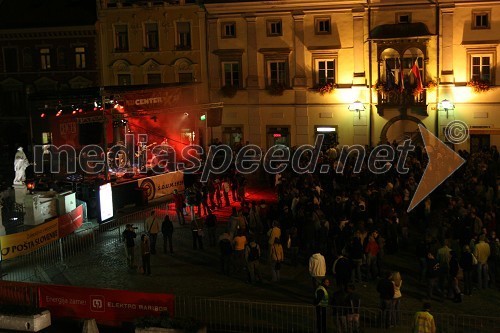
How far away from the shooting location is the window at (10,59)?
147ft

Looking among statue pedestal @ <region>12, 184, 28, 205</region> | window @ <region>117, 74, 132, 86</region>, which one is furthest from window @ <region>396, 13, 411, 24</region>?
statue pedestal @ <region>12, 184, 28, 205</region>

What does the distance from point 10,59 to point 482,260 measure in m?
35.6

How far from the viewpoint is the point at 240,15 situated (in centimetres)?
3878

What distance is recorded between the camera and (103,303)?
15727 millimetres

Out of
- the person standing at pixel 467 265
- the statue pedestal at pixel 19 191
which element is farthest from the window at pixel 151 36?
the person standing at pixel 467 265

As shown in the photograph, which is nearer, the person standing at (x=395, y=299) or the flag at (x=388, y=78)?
the person standing at (x=395, y=299)

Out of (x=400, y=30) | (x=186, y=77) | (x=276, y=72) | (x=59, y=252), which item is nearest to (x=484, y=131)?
(x=400, y=30)

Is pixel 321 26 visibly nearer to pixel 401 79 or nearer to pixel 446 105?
pixel 401 79

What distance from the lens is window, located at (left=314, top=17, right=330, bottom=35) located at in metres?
37.7

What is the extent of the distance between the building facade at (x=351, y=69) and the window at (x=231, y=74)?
57 mm

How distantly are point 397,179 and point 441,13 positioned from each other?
14.0 m

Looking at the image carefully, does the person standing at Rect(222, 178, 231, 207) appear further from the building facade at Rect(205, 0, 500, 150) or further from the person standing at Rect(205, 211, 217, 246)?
the building facade at Rect(205, 0, 500, 150)

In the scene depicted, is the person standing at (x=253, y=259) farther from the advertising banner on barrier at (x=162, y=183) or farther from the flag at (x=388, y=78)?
the flag at (x=388, y=78)

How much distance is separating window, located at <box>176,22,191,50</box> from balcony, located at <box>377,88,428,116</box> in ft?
36.9
